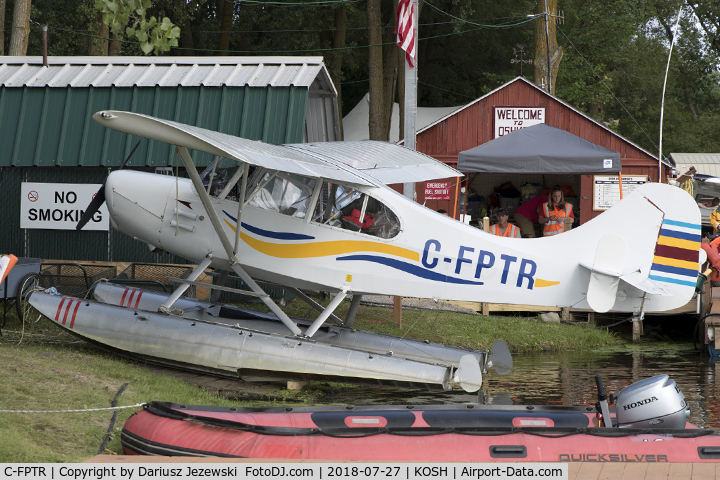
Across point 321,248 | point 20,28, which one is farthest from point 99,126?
point 321,248

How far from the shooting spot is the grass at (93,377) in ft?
21.9

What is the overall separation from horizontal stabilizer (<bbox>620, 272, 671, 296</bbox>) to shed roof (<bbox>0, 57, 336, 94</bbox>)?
24.7ft

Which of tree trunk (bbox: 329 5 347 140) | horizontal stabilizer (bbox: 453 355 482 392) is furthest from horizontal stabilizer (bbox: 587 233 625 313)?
tree trunk (bbox: 329 5 347 140)

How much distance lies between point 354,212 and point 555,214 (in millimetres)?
8313

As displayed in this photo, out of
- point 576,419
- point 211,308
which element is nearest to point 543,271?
point 576,419

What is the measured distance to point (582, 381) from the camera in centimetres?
1091

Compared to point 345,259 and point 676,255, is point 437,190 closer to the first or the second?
point 345,259

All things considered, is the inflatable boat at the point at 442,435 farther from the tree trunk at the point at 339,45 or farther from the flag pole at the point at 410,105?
the tree trunk at the point at 339,45

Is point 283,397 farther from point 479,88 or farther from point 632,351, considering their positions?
point 479,88

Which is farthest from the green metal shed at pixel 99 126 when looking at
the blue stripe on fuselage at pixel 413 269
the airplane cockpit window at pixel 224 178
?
the blue stripe on fuselage at pixel 413 269

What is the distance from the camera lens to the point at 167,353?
9859 millimetres

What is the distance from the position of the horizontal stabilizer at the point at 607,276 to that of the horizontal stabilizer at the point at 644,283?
0.14m

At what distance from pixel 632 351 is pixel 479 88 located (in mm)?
31288

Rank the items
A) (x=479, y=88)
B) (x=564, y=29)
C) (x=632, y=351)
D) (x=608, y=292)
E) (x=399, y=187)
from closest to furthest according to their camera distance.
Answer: (x=608, y=292) → (x=632, y=351) → (x=399, y=187) → (x=564, y=29) → (x=479, y=88)
